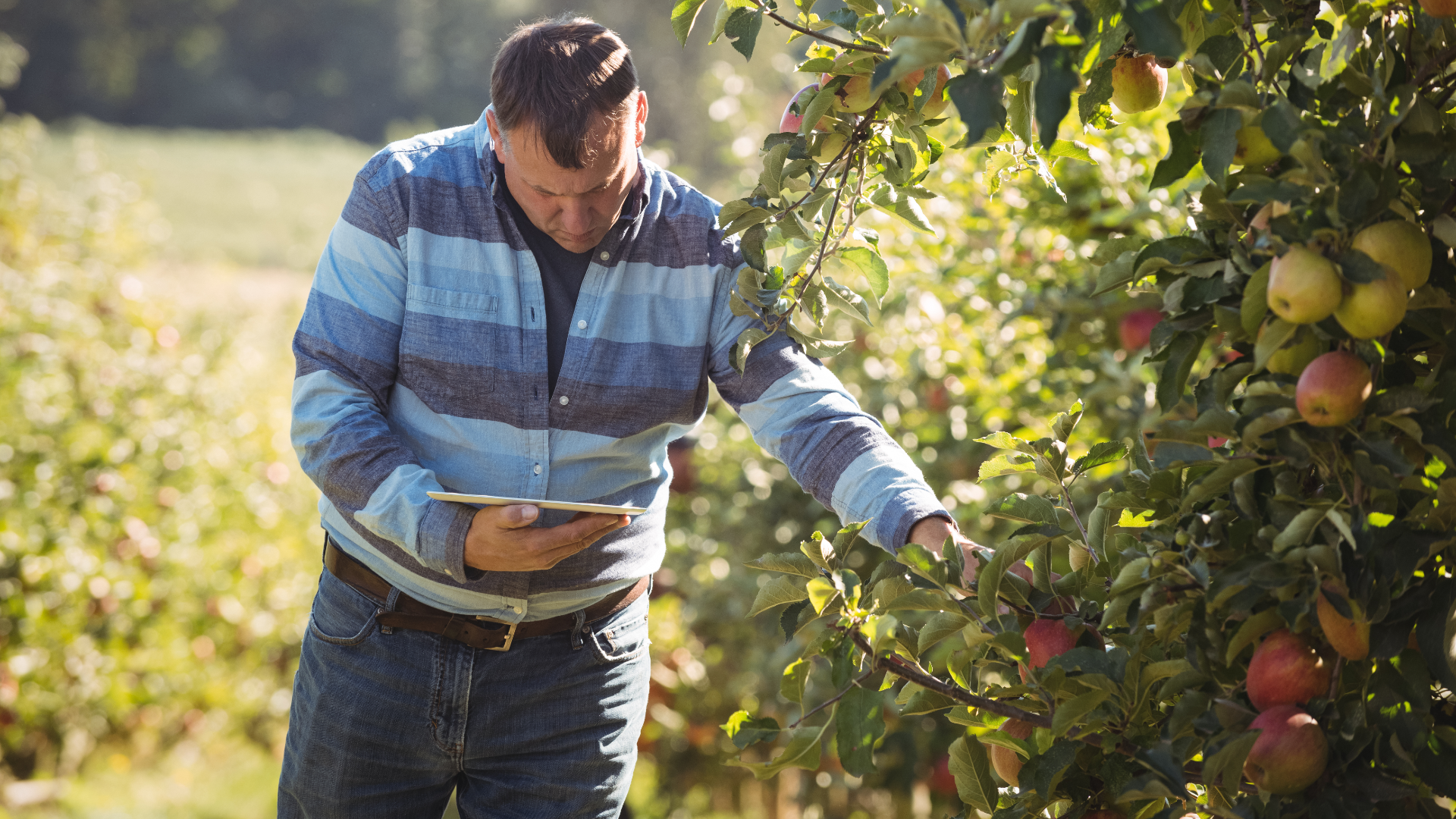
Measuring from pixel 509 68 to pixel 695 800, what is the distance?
9.90ft

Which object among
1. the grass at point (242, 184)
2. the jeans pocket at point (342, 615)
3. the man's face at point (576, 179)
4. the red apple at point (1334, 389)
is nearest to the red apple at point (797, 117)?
the man's face at point (576, 179)

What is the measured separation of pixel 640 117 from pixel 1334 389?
1112 mm

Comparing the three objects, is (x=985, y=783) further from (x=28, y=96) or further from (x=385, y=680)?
(x=28, y=96)

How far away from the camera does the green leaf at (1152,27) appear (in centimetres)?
76

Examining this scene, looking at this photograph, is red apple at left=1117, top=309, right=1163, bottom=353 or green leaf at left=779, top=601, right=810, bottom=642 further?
red apple at left=1117, top=309, right=1163, bottom=353

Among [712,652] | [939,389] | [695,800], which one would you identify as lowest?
[695,800]

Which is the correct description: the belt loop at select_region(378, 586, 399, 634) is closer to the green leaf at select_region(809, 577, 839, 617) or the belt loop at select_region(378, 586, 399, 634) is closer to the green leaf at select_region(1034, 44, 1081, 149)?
the green leaf at select_region(809, 577, 839, 617)

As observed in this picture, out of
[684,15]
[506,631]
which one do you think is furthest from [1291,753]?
[506,631]

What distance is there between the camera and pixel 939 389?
277 cm

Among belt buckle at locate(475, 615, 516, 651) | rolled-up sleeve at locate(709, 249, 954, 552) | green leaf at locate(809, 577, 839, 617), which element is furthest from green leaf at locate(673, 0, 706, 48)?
belt buckle at locate(475, 615, 516, 651)

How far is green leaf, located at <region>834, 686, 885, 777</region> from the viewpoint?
105cm

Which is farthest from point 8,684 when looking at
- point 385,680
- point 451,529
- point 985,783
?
point 985,783

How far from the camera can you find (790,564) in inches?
44.0

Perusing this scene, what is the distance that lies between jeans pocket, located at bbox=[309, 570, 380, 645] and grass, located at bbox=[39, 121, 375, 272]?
9.19 metres
